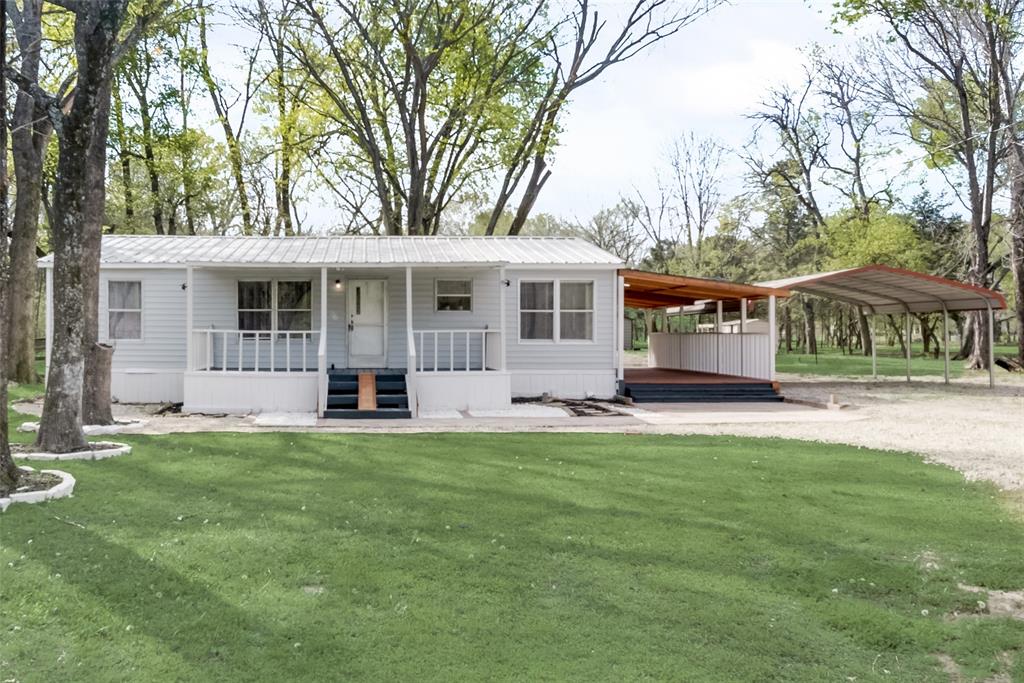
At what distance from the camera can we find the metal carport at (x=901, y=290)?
17.9 meters

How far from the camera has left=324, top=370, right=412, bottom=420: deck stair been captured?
1320 centimetres

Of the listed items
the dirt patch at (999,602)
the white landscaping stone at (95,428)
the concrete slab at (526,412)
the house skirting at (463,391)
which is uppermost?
the house skirting at (463,391)

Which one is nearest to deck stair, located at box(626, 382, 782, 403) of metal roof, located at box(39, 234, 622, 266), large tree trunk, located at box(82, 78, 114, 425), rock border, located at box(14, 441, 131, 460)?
metal roof, located at box(39, 234, 622, 266)

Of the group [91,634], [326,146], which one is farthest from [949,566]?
[326,146]

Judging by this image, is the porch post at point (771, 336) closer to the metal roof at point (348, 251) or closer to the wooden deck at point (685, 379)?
the wooden deck at point (685, 379)

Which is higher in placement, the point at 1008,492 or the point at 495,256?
the point at 495,256

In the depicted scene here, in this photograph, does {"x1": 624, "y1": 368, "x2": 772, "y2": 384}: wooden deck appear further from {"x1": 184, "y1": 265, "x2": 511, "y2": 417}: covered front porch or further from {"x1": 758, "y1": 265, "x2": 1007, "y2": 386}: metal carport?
{"x1": 184, "y1": 265, "x2": 511, "y2": 417}: covered front porch

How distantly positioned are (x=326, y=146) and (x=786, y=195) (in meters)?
22.7

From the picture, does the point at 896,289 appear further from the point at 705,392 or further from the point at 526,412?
the point at 526,412

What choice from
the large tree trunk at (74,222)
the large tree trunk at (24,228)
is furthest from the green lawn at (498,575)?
the large tree trunk at (24,228)

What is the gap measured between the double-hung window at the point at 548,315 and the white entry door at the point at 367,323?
280 cm

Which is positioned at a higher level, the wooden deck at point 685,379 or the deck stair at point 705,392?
the wooden deck at point 685,379

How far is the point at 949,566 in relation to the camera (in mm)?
4930

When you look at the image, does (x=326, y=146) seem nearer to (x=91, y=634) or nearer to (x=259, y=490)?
(x=259, y=490)
